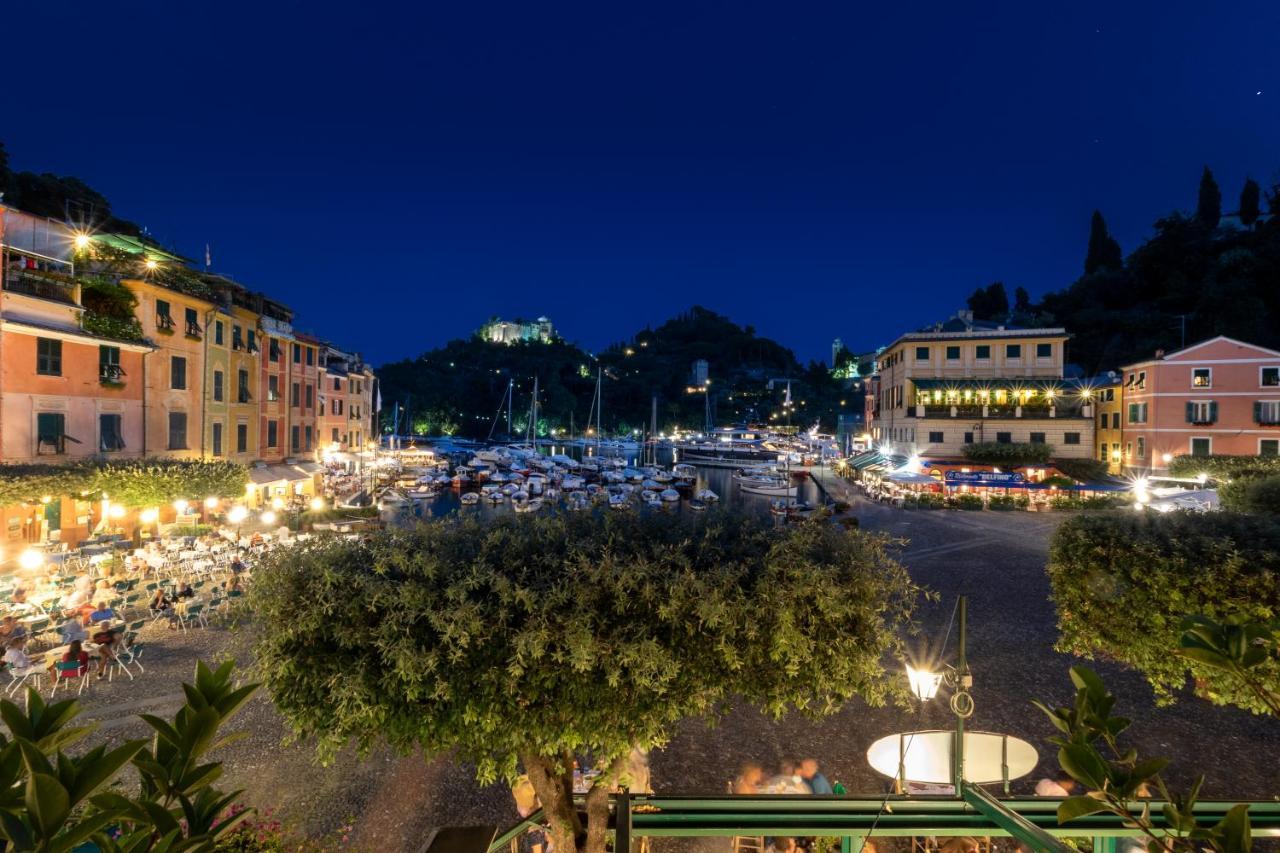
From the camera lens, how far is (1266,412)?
38625 millimetres

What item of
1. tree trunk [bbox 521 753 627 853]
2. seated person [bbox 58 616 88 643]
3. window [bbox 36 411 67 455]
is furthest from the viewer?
window [bbox 36 411 67 455]

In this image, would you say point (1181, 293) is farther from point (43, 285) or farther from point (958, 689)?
point (43, 285)

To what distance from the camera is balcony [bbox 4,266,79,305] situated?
2006 cm

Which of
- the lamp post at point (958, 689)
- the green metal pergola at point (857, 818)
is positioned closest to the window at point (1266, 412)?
the lamp post at point (958, 689)

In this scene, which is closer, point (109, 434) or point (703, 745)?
point (703, 745)

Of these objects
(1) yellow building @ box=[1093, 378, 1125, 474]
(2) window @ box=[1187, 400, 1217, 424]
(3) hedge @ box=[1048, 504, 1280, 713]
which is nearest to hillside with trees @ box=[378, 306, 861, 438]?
(1) yellow building @ box=[1093, 378, 1125, 474]

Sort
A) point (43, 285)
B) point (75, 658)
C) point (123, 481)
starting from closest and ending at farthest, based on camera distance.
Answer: point (75, 658), point (123, 481), point (43, 285)

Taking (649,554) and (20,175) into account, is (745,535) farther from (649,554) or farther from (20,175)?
(20,175)

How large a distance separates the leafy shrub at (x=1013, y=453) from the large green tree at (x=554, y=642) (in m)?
44.2

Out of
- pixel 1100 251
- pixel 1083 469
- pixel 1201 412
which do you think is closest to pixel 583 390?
pixel 1100 251

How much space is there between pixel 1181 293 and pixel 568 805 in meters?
86.2

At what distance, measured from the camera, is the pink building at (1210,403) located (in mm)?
38562

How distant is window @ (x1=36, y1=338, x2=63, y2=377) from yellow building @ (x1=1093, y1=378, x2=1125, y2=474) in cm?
6514

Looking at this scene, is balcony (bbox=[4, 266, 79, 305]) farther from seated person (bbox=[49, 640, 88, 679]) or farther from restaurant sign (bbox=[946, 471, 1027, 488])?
restaurant sign (bbox=[946, 471, 1027, 488])
